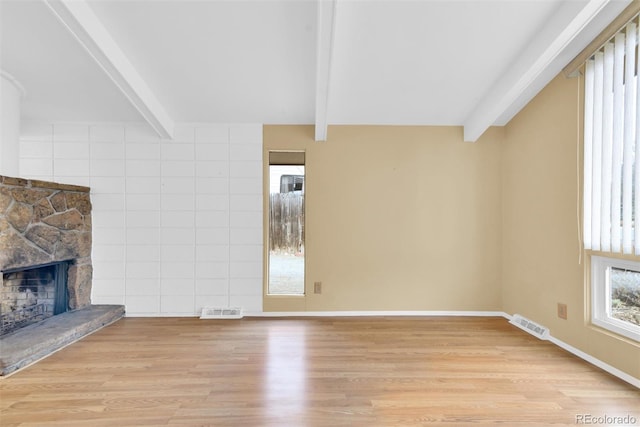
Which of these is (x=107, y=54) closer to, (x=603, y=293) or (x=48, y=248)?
(x=48, y=248)

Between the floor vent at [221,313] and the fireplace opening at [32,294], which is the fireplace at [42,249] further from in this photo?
the floor vent at [221,313]

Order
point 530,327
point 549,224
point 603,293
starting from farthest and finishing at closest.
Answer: point 530,327 → point 549,224 → point 603,293

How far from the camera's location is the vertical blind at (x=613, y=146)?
1989 mm

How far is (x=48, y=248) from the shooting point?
2.81 m

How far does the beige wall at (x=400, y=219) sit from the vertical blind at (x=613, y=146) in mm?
1103

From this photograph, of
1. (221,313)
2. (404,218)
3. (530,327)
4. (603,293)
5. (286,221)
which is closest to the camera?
(603,293)

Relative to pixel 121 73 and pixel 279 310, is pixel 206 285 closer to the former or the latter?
pixel 279 310

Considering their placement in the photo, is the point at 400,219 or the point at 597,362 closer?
the point at 597,362

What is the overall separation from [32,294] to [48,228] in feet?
2.26

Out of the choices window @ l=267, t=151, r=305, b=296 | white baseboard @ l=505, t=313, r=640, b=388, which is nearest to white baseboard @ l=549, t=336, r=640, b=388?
white baseboard @ l=505, t=313, r=640, b=388

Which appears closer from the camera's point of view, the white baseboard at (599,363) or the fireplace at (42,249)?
the white baseboard at (599,363)

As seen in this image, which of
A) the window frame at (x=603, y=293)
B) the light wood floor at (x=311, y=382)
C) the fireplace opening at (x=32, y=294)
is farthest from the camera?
the fireplace opening at (x=32, y=294)

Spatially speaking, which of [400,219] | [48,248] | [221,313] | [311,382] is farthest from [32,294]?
[400,219]

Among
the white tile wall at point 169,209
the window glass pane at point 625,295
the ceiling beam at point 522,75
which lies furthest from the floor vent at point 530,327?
the white tile wall at point 169,209
